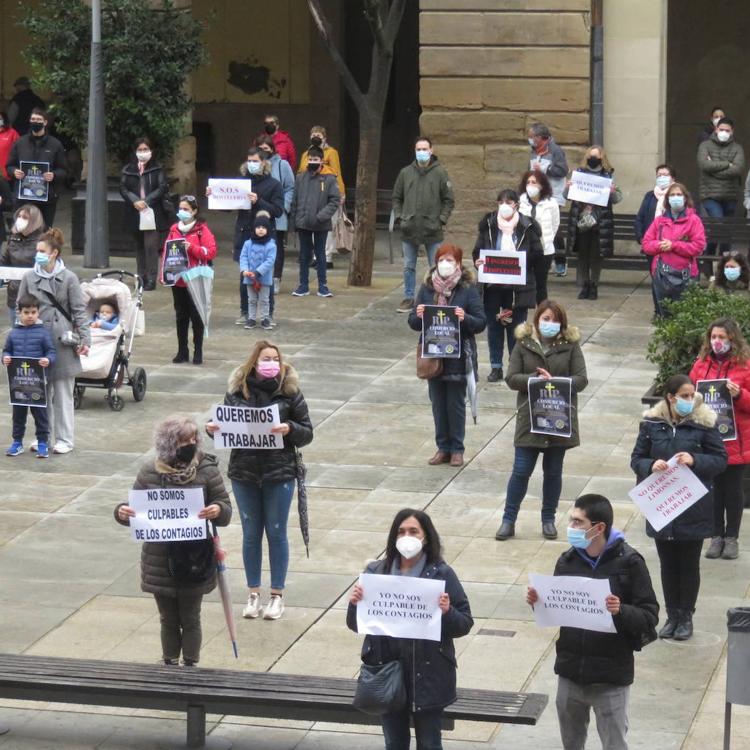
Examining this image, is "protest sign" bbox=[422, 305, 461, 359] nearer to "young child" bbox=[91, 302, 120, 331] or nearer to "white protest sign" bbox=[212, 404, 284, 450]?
"young child" bbox=[91, 302, 120, 331]

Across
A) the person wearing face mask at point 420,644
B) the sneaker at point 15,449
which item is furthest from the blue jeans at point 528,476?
the person wearing face mask at point 420,644

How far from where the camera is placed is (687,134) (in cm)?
2950

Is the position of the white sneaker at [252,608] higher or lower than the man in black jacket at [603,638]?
lower

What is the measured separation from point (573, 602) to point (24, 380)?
7.14m

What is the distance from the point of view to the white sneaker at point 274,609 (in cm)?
1094

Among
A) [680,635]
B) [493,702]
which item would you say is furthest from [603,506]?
[680,635]

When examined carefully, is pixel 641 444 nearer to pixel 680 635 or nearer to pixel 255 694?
pixel 680 635

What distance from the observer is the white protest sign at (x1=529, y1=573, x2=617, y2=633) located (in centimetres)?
802

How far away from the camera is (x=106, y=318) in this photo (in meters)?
15.7

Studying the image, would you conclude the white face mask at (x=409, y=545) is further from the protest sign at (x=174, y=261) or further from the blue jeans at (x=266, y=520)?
the protest sign at (x=174, y=261)

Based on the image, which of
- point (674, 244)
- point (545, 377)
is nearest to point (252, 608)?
point (545, 377)

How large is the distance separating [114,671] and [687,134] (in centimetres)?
2186

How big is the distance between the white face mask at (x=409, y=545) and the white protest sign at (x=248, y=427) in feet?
9.04

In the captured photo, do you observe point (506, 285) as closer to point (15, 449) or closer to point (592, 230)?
point (592, 230)
